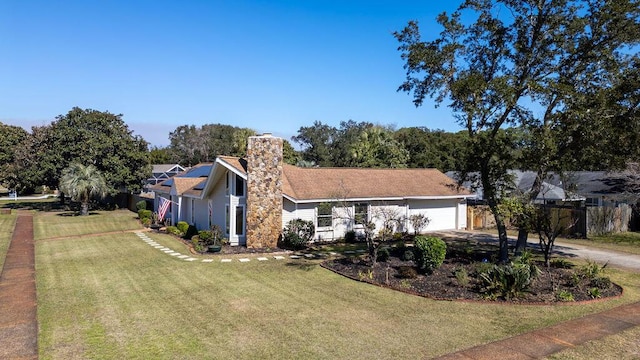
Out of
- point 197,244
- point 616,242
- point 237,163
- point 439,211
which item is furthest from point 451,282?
point 616,242

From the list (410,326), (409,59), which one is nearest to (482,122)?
(409,59)

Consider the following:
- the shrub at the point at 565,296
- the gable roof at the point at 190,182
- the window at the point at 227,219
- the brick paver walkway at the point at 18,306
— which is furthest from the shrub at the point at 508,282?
the gable roof at the point at 190,182

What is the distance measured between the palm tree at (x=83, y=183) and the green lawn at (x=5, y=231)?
4.93m

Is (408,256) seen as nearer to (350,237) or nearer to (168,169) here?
(350,237)

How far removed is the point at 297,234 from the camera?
2198 cm

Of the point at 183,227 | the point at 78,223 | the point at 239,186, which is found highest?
the point at 239,186

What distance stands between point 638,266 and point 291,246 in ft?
54.1

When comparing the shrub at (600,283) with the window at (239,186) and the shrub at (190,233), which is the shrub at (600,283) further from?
the shrub at (190,233)

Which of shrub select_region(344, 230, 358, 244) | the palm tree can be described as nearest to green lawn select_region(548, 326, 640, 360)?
shrub select_region(344, 230, 358, 244)

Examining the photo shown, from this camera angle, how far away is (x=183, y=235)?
26234mm

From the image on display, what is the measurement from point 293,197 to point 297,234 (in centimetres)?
213

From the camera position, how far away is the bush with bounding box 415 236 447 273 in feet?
52.2

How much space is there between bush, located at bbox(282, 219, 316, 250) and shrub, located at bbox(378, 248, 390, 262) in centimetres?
472

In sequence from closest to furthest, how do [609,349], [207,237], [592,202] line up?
1. [609,349]
2. [207,237]
3. [592,202]
